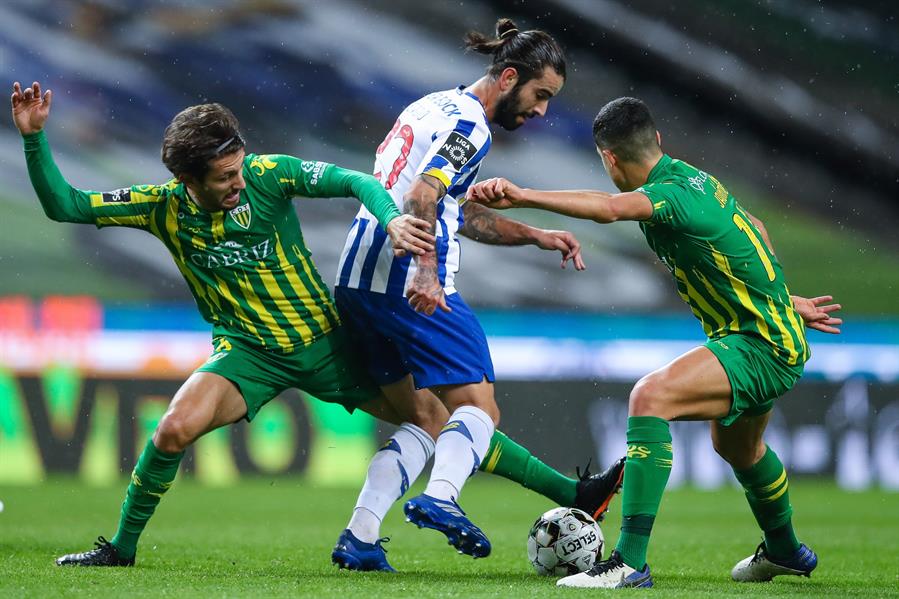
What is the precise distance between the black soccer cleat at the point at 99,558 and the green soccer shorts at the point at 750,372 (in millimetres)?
2226

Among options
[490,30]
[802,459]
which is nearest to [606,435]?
[802,459]

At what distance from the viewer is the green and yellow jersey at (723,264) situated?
4.26 metres

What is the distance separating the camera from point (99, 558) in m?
4.42

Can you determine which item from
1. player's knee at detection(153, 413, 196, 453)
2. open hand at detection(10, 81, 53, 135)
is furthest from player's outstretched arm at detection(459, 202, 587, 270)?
open hand at detection(10, 81, 53, 135)

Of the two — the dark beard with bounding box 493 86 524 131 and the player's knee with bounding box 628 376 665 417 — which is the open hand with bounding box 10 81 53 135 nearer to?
the dark beard with bounding box 493 86 524 131

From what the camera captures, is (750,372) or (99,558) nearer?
(750,372)

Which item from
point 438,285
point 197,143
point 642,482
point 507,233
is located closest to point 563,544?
point 642,482

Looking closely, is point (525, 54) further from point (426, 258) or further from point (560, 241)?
point (426, 258)

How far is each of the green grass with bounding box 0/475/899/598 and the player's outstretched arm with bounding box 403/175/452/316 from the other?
0.92m

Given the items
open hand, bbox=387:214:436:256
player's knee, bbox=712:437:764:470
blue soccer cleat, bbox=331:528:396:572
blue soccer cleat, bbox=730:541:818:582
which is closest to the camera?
open hand, bbox=387:214:436:256

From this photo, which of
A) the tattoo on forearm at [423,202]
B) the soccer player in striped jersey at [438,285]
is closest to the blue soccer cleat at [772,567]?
the soccer player in striped jersey at [438,285]

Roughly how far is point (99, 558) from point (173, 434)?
1.89 ft

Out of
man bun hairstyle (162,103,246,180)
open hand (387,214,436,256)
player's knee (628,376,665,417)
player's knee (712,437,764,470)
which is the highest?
man bun hairstyle (162,103,246,180)

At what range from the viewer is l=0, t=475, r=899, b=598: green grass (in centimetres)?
388
